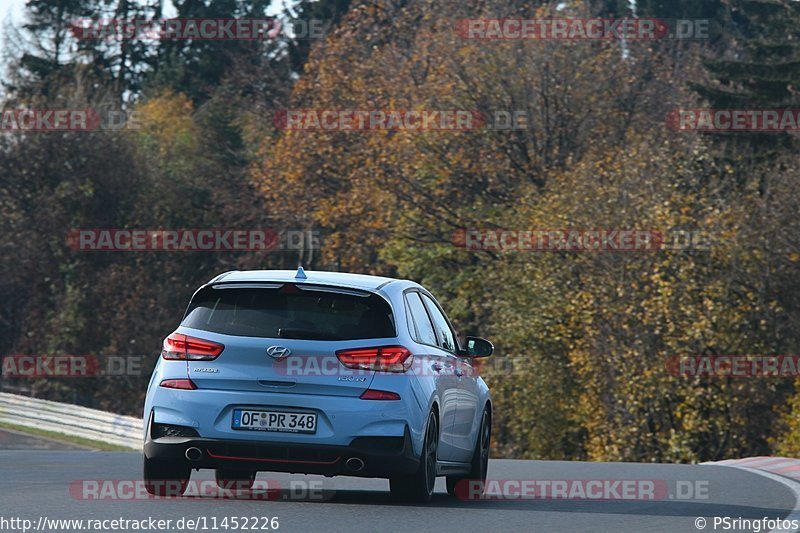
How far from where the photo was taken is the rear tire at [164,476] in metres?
11.1

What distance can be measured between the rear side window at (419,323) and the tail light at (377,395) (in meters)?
0.73

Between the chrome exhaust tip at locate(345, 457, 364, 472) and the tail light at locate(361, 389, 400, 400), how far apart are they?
0.41 meters

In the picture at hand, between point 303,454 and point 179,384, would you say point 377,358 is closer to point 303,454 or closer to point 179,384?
point 303,454

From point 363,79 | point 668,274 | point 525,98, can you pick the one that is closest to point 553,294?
point 668,274

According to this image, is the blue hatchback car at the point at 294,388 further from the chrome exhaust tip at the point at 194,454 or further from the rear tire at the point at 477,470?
the rear tire at the point at 477,470

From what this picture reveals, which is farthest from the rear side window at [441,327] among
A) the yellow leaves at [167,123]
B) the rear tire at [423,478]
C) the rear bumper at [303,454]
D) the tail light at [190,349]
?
the yellow leaves at [167,123]

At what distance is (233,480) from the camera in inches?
515

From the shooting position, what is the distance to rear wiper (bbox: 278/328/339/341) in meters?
10.8

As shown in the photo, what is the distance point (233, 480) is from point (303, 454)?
8.75ft

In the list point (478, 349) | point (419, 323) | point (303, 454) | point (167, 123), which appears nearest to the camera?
point (303, 454)

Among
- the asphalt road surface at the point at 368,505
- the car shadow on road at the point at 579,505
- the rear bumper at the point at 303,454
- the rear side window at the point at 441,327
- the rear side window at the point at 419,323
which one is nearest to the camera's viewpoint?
the asphalt road surface at the point at 368,505

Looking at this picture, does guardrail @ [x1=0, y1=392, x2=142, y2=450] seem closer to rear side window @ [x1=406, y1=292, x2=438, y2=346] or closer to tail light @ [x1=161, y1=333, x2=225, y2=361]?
rear side window @ [x1=406, y1=292, x2=438, y2=346]

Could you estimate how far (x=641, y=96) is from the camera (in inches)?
1843

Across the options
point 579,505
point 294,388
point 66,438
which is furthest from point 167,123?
point 294,388
